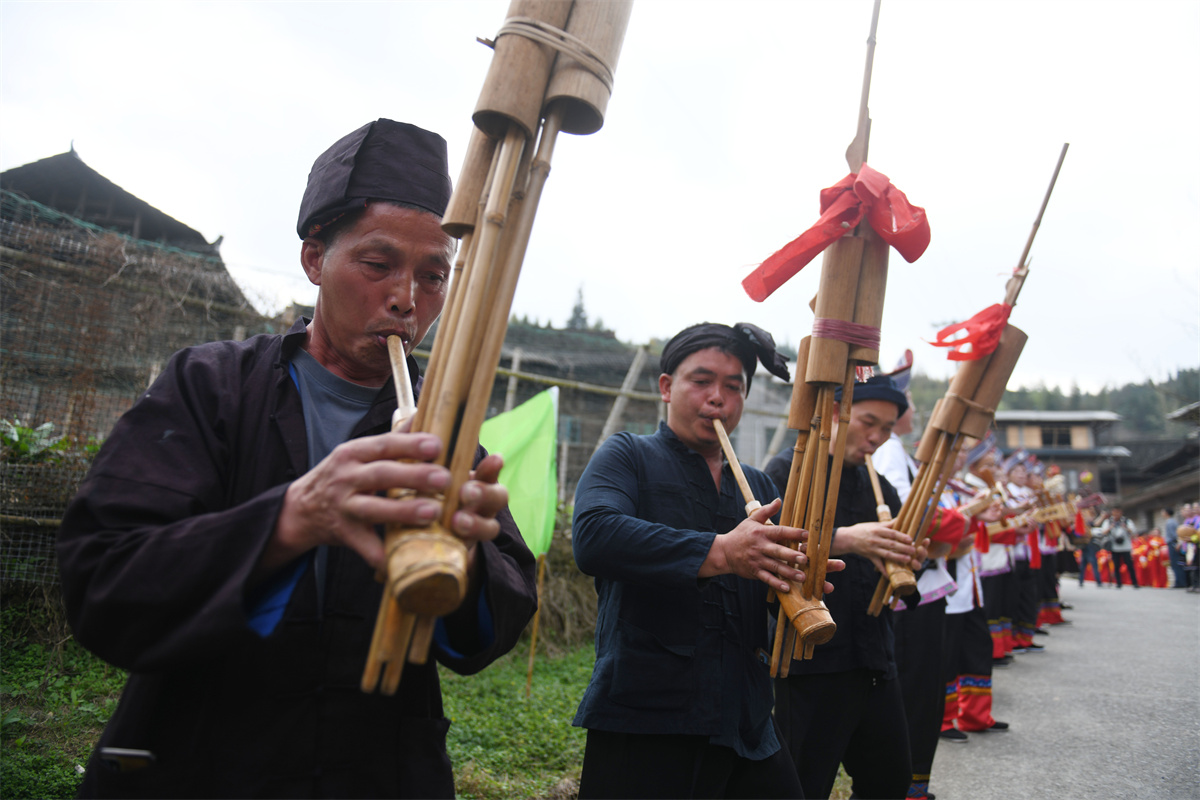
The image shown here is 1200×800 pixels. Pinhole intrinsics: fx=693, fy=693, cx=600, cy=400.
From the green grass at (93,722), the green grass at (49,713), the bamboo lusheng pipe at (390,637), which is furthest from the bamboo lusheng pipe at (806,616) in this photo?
the green grass at (49,713)

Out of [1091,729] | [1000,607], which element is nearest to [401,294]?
[1091,729]

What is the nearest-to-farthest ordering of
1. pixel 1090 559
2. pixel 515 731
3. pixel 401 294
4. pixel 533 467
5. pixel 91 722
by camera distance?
pixel 401 294, pixel 91 722, pixel 515 731, pixel 533 467, pixel 1090 559

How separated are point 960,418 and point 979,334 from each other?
1.20 ft

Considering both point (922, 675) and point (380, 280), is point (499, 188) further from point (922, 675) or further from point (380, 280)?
point (922, 675)

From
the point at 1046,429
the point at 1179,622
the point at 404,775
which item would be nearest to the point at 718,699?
the point at 404,775

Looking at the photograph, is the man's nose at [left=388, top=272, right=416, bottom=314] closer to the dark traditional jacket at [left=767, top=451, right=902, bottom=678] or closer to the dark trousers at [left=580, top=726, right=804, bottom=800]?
the dark trousers at [left=580, top=726, right=804, bottom=800]

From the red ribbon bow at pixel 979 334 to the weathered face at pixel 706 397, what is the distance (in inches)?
41.4

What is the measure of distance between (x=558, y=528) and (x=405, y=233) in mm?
5960

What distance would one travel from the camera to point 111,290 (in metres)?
5.06

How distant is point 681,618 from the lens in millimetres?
2207

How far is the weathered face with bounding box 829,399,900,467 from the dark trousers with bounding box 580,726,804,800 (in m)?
1.62

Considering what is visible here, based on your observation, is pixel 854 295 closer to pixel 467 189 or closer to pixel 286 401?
pixel 467 189

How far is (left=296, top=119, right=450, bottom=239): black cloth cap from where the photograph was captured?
1464mm

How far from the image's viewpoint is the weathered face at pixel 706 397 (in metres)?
2.51
